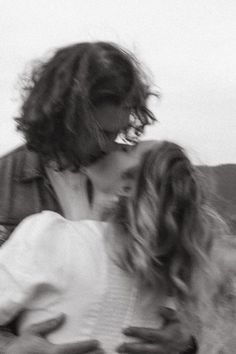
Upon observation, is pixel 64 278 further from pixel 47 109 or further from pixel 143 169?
pixel 47 109

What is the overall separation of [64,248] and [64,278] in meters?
0.07

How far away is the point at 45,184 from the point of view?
288cm

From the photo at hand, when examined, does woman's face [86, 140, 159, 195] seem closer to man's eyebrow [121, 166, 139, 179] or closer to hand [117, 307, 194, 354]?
man's eyebrow [121, 166, 139, 179]

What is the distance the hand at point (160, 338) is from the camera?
85.0 inches

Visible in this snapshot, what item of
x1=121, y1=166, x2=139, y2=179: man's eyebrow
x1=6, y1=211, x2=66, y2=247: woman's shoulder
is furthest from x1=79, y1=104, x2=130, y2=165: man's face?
x1=6, y1=211, x2=66, y2=247: woman's shoulder

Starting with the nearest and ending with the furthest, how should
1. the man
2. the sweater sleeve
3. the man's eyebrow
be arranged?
1. the sweater sleeve
2. the man's eyebrow
3. the man

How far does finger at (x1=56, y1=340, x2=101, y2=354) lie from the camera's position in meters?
2.09

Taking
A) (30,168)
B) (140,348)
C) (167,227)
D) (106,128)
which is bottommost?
(140,348)

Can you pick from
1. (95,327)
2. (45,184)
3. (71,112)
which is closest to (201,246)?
(95,327)

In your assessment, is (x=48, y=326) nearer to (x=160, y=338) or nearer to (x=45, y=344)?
(x=45, y=344)

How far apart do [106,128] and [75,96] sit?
0.13m

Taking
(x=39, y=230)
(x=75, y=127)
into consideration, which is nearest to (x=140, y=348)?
(x=39, y=230)

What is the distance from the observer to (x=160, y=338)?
87.2 inches

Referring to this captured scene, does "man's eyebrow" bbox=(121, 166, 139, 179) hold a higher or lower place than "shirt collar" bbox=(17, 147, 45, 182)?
higher
